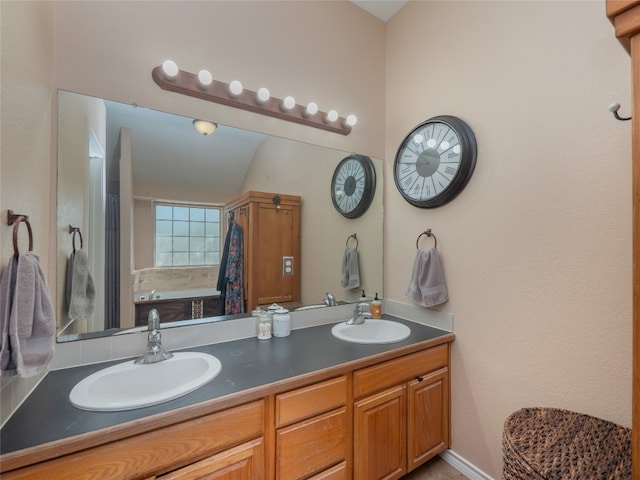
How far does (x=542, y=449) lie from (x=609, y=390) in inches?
16.0

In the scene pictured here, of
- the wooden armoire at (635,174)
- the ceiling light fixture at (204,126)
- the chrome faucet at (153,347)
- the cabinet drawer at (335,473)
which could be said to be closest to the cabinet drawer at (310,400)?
the cabinet drawer at (335,473)

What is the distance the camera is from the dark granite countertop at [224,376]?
31.1 inches

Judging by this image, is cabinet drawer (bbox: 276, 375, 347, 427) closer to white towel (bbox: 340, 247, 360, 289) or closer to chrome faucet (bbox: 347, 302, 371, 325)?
chrome faucet (bbox: 347, 302, 371, 325)

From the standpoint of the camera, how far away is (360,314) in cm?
186

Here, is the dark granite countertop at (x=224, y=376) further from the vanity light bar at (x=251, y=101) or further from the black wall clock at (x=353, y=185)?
the vanity light bar at (x=251, y=101)

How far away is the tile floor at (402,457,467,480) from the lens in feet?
5.22

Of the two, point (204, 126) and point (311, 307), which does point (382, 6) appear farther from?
point (311, 307)

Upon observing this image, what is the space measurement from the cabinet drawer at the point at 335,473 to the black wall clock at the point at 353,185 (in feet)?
4.70

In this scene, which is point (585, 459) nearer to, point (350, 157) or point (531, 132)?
point (531, 132)

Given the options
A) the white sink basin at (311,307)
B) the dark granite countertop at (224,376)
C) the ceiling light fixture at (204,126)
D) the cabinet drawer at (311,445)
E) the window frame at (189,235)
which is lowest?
the cabinet drawer at (311,445)

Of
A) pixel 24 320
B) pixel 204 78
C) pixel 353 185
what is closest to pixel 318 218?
pixel 353 185

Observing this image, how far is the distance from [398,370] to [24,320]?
4.75ft

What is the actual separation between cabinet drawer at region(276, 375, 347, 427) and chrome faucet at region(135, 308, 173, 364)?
0.54 meters

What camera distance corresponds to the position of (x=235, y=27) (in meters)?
1.58
